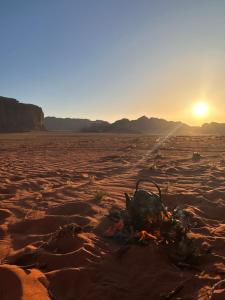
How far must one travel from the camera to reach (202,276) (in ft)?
12.4

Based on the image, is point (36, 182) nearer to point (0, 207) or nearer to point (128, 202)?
point (0, 207)

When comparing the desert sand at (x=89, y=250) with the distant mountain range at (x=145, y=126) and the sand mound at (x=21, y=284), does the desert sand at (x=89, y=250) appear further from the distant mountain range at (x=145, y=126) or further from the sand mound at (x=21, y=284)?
the distant mountain range at (x=145, y=126)

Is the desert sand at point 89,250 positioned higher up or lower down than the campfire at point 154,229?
lower down

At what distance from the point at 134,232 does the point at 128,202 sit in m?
0.37

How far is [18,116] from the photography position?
266 feet

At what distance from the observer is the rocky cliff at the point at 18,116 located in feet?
256

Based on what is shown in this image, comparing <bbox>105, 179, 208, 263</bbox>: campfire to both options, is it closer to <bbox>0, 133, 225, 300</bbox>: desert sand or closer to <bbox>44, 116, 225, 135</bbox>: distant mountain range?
<bbox>0, 133, 225, 300</bbox>: desert sand

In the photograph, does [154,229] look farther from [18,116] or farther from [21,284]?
[18,116]

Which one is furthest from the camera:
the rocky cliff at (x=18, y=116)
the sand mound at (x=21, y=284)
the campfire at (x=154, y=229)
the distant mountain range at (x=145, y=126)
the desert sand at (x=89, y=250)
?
the rocky cliff at (x=18, y=116)

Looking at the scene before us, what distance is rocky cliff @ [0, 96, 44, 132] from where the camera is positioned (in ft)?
256

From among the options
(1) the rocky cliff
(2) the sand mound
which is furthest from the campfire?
(1) the rocky cliff

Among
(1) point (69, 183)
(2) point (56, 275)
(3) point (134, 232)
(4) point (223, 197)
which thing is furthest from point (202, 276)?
(1) point (69, 183)

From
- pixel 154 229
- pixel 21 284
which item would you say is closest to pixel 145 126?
pixel 154 229

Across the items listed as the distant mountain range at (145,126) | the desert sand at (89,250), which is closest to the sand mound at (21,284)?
the desert sand at (89,250)
